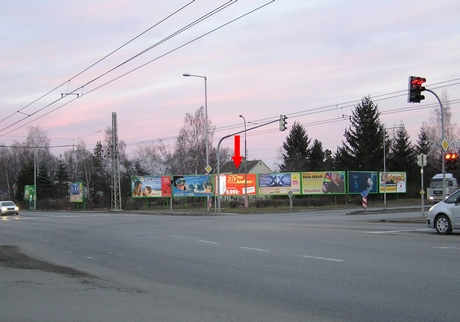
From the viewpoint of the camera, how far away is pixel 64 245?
17.5 m

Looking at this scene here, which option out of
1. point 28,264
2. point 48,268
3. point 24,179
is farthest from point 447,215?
point 24,179

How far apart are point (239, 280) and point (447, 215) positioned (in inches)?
427

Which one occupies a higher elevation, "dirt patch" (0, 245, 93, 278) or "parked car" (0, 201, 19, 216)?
"dirt patch" (0, 245, 93, 278)

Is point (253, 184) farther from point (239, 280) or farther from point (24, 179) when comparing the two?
point (24, 179)

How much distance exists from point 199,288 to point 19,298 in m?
3.15

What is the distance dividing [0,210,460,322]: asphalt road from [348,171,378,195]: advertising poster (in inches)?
1660

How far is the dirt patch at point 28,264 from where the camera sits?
1123 centimetres

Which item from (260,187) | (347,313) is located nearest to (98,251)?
(347,313)

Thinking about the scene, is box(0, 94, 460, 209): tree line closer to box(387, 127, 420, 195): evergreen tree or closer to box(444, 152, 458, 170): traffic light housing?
box(387, 127, 420, 195): evergreen tree

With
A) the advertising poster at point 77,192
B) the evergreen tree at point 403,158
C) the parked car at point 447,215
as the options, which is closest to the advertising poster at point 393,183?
the evergreen tree at point 403,158

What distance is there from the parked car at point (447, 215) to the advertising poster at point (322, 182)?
38.6 metres

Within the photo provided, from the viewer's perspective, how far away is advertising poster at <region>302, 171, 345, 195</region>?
A: 2233 inches

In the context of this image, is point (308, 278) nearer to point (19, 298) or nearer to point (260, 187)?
point (19, 298)

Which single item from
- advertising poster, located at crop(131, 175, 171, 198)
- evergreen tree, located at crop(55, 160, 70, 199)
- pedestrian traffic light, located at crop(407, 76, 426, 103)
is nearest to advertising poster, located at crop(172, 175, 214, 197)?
advertising poster, located at crop(131, 175, 171, 198)
